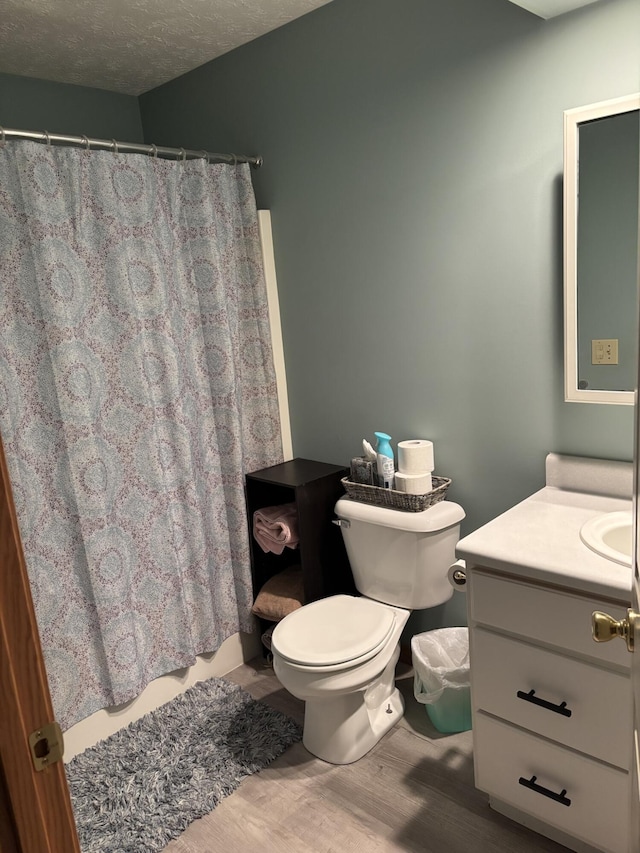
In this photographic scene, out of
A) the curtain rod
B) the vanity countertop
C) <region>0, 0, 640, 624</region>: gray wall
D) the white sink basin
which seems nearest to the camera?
the vanity countertop

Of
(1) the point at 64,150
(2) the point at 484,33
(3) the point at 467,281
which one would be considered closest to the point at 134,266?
(1) the point at 64,150

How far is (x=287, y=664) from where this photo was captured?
78.3 inches

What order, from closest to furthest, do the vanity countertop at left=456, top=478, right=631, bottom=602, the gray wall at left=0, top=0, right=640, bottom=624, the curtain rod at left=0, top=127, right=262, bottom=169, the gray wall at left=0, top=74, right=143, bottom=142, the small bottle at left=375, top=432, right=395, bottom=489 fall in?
the vanity countertop at left=456, top=478, right=631, bottom=602 < the gray wall at left=0, top=0, right=640, bottom=624 < the curtain rod at left=0, top=127, right=262, bottom=169 < the small bottle at left=375, top=432, right=395, bottom=489 < the gray wall at left=0, top=74, right=143, bottom=142

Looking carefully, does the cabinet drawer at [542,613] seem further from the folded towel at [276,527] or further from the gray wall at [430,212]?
the folded towel at [276,527]

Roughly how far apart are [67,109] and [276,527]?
1.98 m

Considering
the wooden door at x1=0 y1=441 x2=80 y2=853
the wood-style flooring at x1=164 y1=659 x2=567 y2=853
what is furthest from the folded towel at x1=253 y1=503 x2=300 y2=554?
the wooden door at x1=0 y1=441 x2=80 y2=853

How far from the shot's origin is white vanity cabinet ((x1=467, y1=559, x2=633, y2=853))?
1.50 m

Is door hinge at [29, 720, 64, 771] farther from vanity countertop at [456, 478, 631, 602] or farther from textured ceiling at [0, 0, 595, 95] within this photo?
textured ceiling at [0, 0, 595, 95]

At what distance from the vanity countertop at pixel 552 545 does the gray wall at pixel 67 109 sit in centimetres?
230

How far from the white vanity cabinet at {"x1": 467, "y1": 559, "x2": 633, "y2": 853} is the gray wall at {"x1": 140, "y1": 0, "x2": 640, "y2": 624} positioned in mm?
585

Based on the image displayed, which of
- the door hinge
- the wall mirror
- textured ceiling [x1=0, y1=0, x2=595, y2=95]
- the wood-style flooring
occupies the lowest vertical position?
the wood-style flooring

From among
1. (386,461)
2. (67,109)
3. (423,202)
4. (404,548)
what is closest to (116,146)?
(67,109)

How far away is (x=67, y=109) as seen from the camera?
279 cm

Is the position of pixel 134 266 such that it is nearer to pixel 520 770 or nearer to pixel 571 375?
pixel 571 375
